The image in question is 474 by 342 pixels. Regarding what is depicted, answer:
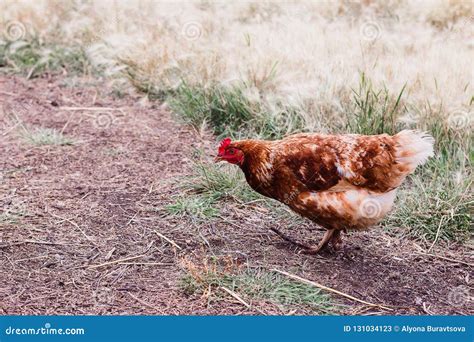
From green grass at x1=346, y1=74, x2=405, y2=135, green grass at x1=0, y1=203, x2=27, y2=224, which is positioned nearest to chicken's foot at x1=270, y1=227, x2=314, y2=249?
green grass at x1=346, y1=74, x2=405, y2=135

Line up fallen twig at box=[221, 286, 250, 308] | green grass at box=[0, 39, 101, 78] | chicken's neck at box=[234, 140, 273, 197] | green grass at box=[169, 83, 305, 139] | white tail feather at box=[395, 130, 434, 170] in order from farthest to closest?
green grass at box=[0, 39, 101, 78] → green grass at box=[169, 83, 305, 139] → chicken's neck at box=[234, 140, 273, 197] → white tail feather at box=[395, 130, 434, 170] → fallen twig at box=[221, 286, 250, 308]

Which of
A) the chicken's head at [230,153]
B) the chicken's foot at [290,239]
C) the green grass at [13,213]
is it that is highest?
the chicken's head at [230,153]

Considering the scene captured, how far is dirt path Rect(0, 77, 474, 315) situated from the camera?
308 centimetres

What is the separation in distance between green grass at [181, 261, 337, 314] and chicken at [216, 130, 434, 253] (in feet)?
1.21

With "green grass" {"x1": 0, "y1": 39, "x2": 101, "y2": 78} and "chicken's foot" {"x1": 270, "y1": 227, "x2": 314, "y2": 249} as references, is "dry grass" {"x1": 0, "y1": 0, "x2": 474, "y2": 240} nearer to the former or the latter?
"green grass" {"x1": 0, "y1": 39, "x2": 101, "y2": 78}

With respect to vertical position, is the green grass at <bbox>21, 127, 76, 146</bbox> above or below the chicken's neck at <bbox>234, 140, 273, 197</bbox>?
below

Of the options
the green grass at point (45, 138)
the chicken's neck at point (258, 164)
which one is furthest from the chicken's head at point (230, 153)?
the green grass at point (45, 138)

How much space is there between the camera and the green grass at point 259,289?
3041mm

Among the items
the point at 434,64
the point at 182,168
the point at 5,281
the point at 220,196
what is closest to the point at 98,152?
the point at 182,168

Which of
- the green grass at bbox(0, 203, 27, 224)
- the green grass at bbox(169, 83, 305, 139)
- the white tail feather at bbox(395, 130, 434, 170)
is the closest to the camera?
the white tail feather at bbox(395, 130, 434, 170)

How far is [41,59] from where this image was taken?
6301 millimetres

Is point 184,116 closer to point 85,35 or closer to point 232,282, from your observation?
point 85,35

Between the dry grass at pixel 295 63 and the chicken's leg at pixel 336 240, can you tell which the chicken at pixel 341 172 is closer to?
the chicken's leg at pixel 336 240

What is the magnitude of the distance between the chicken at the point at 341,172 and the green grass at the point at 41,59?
3.30 meters
